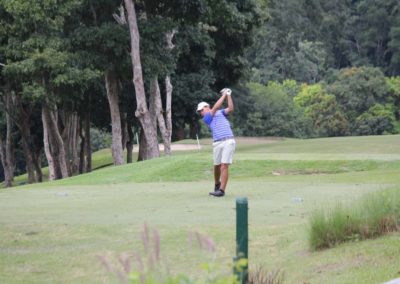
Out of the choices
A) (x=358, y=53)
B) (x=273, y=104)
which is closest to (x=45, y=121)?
(x=273, y=104)

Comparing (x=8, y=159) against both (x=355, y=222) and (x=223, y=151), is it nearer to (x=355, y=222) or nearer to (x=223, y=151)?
(x=223, y=151)

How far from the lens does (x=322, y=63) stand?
3445 inches

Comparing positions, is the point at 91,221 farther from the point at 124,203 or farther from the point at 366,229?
the point at 366,229

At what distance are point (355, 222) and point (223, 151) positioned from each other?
4934mm

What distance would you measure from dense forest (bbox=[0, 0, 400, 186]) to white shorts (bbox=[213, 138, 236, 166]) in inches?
566

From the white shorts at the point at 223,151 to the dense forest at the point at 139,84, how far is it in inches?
566

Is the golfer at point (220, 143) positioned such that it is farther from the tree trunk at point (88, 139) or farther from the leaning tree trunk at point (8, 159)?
the leaning tree trunk at point (8, 159)

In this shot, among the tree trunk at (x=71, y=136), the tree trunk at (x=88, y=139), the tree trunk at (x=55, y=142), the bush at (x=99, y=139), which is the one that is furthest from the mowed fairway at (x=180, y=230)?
the bush at (x=99, y=139)

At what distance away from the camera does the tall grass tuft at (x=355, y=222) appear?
8.60 m

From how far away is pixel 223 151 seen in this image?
44.0 ft

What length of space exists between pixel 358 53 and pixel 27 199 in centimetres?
8270

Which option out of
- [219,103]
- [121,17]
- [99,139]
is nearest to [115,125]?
[121,17]

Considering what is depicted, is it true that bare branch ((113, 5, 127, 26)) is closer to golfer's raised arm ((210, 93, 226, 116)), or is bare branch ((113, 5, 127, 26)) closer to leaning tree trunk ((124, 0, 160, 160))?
leaning tree trunk ((124, 0, 160, 160))

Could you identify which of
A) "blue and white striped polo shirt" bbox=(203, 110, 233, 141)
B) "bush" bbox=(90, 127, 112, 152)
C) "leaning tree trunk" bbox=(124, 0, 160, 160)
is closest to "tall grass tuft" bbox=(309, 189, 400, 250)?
"blue and white striped polo shirt" bbox=(203, 110, 233, 141)
